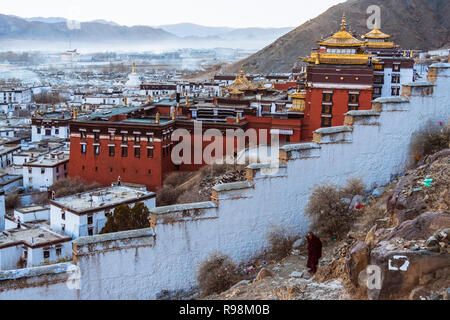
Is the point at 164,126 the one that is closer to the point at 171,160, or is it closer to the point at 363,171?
the point at 171,160

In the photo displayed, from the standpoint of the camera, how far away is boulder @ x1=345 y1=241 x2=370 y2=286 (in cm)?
805

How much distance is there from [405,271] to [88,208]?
21.7m

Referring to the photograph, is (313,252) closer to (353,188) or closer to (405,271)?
(405,271)

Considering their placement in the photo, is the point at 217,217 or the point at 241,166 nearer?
the point at 217,217

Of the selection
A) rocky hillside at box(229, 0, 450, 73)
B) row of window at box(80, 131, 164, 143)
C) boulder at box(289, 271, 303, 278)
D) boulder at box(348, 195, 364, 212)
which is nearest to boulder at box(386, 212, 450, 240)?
boulder at box(289, 271, 303, 278)

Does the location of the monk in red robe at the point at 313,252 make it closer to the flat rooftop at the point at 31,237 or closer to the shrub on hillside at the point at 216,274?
the shrub on hillside at the point at 216,274

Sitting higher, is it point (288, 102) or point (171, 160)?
point (288, 102)

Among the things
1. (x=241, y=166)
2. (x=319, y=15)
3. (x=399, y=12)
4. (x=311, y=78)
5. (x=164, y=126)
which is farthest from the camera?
(x=319, y=15)

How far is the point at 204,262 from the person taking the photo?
11.7m

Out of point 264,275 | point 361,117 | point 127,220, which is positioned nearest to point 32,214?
point 127,220

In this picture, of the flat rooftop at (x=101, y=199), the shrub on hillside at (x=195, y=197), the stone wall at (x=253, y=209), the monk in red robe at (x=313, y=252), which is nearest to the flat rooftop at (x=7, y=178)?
the flat rooftop at (x=101, y=199)

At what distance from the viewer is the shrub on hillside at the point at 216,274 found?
36.4 feet
